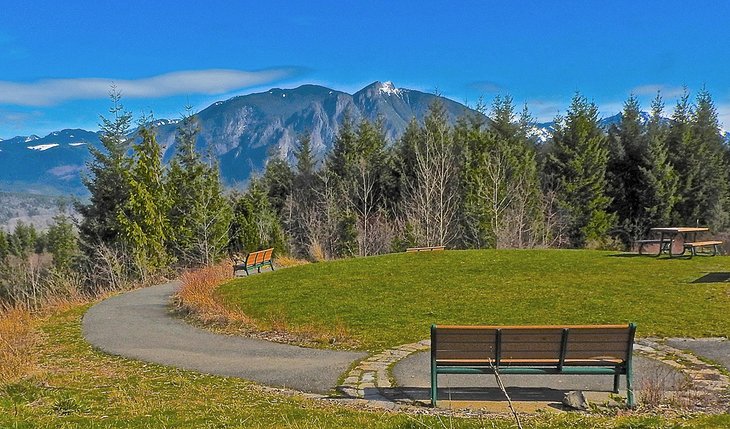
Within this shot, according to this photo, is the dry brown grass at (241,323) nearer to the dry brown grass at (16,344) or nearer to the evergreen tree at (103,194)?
the dry brown grass at (16,344)

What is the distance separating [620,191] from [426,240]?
1837cm

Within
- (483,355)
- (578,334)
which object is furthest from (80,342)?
(578,334)

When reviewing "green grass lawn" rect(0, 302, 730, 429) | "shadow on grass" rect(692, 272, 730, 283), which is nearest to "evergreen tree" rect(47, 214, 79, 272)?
"green grass lawn" rect(0, 302, 730, 429)

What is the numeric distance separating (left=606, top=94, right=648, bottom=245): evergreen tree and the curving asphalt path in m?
36.9

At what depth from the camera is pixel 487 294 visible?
14.7 m

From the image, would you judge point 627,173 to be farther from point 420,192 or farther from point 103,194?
point 103,194

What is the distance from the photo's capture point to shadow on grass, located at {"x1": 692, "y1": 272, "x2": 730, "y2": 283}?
49.3ft

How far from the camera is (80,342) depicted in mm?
12484

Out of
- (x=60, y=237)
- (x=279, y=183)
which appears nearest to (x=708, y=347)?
A: (x=279, y=183)

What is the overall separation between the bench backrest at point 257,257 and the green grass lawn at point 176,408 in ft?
38.7

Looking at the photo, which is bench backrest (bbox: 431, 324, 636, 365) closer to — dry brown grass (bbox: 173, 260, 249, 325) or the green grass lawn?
the green grass lawn

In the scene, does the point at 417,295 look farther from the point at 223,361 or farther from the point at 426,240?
the point at 426,240

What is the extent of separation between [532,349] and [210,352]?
642cm

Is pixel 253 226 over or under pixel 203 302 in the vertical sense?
over
